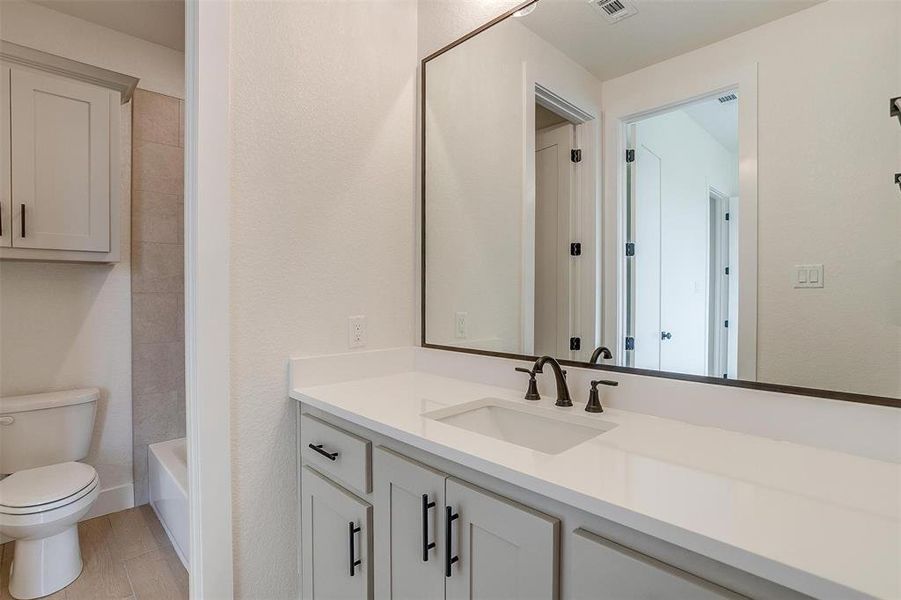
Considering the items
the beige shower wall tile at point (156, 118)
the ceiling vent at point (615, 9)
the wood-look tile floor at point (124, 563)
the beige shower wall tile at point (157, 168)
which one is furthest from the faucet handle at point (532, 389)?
the beige shower wall tile at point (156, 118)

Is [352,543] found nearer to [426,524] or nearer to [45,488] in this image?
[426,524]

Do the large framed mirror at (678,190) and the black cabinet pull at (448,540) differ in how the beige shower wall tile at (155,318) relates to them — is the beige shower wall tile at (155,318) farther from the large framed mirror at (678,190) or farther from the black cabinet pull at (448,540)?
the black cabinet pull at (448,540)

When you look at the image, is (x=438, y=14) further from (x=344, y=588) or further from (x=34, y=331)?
(x=34, y=331)

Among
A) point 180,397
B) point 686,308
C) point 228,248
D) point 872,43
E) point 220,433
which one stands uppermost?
point 872,43

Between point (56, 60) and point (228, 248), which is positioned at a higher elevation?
point (56, 60)

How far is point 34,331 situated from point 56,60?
4.22ft

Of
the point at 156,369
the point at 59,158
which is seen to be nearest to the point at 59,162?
the point at 59,158

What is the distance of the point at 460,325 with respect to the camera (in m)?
1.63

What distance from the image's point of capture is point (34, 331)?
2.16 metres

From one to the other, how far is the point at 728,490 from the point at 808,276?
0.52 meters

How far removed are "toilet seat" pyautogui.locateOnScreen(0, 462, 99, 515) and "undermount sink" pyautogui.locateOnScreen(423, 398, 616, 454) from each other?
5.32 ft

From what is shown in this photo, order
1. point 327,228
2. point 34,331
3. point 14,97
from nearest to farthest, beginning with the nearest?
point 327,228, point 14,97, point 34,331

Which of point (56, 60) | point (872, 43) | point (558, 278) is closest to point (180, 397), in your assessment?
point (56, 60)

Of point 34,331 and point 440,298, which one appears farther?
point 34,331
